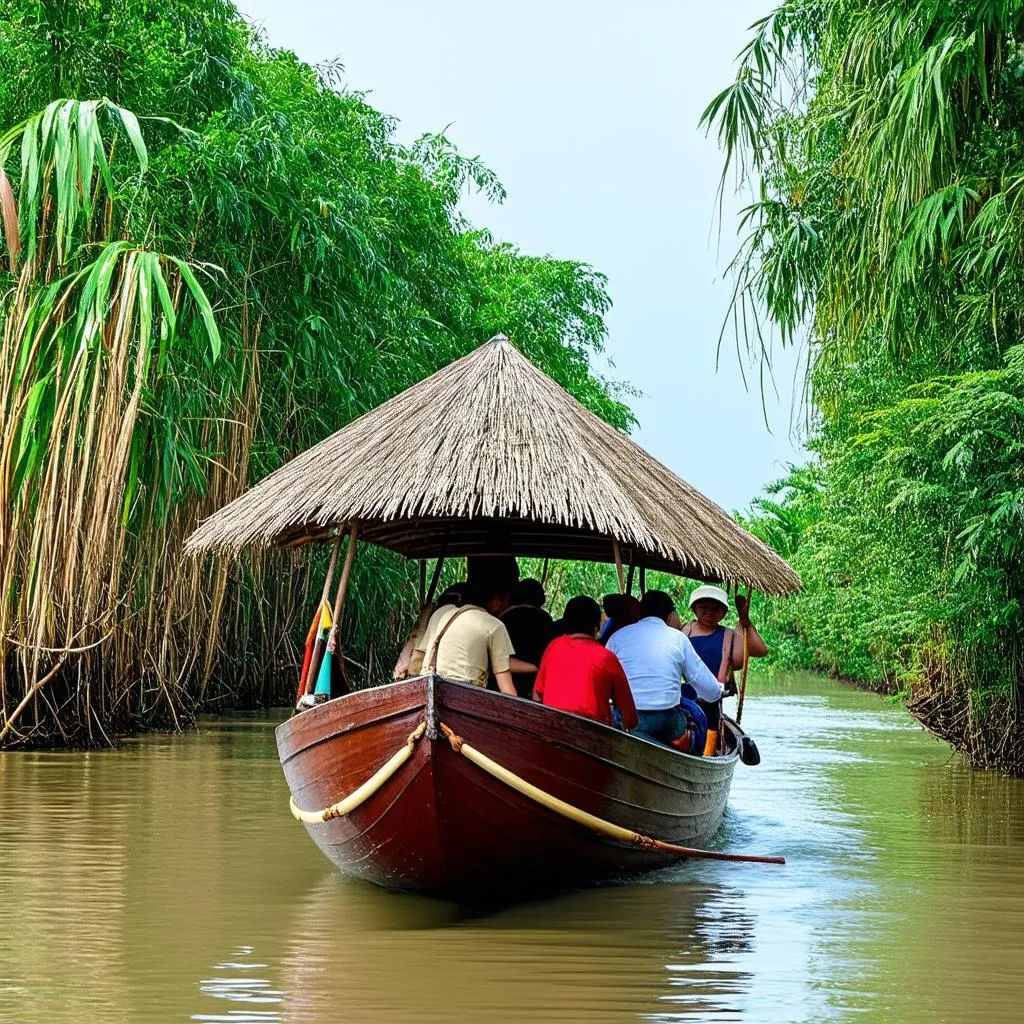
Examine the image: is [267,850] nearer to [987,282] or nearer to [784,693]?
[987,282]

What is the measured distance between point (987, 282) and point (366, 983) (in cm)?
768

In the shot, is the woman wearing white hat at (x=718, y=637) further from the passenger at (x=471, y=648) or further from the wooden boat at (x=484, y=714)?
the passenger at (x=471, y=648)

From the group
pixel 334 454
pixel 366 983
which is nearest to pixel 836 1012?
pixel 366 983

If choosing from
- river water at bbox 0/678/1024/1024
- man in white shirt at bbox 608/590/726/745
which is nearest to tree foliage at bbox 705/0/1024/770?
river water at bbox 0/678/1024/1024

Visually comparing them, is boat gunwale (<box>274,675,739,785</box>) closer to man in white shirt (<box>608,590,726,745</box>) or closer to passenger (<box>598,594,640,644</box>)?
man in white shirt (<box>608,590,726,745</box>)

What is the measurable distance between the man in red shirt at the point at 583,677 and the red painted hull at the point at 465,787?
0.81ft

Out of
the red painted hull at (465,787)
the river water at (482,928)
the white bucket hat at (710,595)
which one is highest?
the white bucket hat at (710,595)

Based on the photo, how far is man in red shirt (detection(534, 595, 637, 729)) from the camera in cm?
770

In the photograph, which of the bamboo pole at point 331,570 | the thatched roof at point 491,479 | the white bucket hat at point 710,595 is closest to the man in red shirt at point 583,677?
the thatched roof at point 491,479

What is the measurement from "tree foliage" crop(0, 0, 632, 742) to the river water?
2150 millimetres

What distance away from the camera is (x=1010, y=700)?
44.1 ft

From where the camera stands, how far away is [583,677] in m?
7.72

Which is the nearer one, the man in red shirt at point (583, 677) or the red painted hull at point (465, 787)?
the red painted hull at point (465, 787)

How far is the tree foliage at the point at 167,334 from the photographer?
42.3ft
